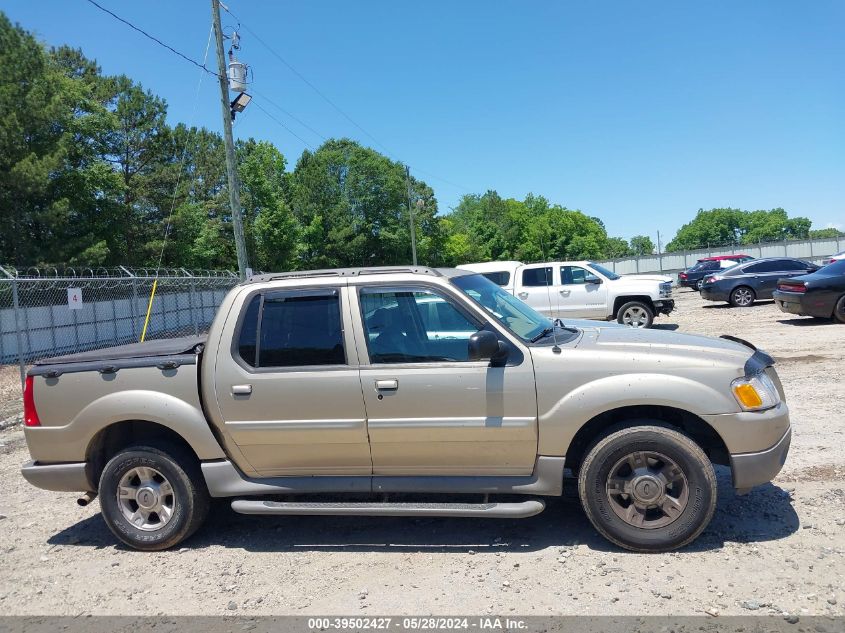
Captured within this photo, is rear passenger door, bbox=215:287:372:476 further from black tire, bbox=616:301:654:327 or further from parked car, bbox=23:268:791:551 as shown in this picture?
black tire, bbox=616:301:654:327

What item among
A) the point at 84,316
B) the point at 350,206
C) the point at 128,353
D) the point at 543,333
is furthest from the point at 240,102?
the point at 350,206

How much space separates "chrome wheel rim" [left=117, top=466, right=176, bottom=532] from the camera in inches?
175

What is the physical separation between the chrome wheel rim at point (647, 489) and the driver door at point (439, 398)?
559 mm

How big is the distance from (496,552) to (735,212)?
157316 mm

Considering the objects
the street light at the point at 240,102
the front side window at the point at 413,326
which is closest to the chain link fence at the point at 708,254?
the street light at the point at 240,102

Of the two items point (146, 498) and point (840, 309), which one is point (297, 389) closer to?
point (146, 498)

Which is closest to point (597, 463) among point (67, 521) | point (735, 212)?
point (67, 521)

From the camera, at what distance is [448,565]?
13.0ft

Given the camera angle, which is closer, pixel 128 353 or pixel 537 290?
pixel 128 353

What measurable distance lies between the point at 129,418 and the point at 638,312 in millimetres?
13033

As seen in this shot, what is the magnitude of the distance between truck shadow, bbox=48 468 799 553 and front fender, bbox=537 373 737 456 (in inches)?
30.5

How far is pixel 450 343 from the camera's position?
417 cm

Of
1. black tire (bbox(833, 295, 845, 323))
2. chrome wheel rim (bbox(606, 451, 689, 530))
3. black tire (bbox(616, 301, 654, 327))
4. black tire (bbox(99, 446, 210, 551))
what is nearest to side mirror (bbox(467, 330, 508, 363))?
chrome wheel rim (bbox(606, 451, 689, 530))

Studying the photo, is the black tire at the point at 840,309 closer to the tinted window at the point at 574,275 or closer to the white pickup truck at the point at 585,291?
the white pickup truck at the point at 585,291
